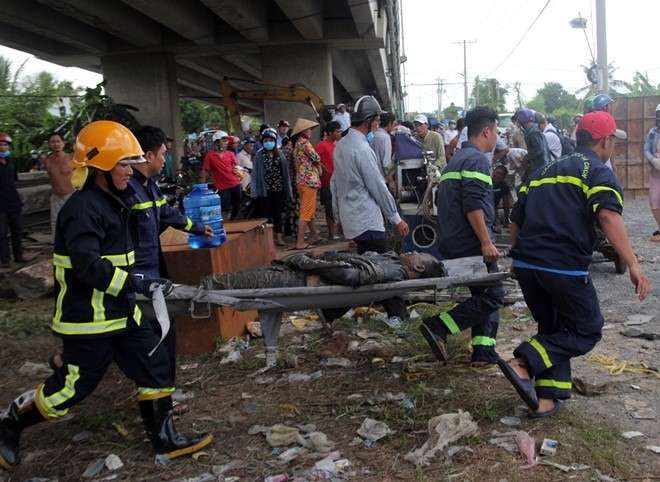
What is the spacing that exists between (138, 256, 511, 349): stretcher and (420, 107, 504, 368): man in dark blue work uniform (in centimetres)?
29

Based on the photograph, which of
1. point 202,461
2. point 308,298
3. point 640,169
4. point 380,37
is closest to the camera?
point 202,461

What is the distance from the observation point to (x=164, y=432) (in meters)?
3.17

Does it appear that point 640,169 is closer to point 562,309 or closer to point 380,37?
point 380,37

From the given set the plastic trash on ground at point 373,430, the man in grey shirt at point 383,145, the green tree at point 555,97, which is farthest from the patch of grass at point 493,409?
the green tree at point 555,97

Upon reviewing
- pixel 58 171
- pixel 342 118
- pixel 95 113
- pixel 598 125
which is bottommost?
pixel 598 125

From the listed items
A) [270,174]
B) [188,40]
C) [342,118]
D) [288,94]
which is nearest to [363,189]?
[270,174]

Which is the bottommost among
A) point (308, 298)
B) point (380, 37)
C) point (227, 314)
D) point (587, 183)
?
point (227, 314)

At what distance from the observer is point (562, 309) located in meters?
3.34

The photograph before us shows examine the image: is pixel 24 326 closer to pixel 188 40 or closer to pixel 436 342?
pixel 436 342

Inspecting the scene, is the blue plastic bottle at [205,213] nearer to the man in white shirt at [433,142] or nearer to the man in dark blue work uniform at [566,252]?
the man in dark blue work uniform at [566,252]

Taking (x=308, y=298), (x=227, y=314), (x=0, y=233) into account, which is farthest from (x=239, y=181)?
(x=308, y=298)

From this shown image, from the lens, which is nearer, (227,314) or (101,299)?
(101,299)

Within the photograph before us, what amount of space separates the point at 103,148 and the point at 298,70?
13.3 m

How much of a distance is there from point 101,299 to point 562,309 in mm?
2399
